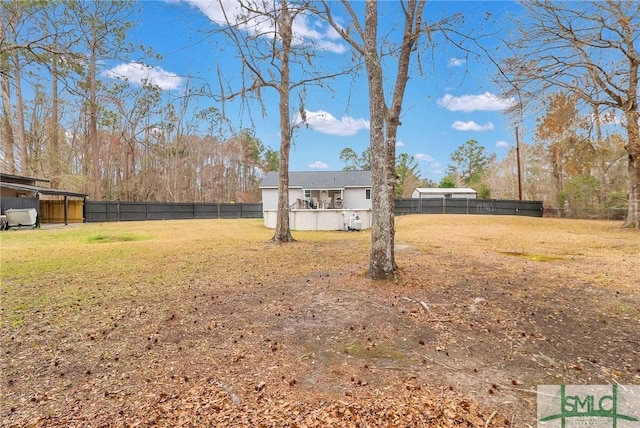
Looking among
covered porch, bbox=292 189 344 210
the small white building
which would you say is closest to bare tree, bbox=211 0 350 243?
covered porch, bbox=292 189 344 210

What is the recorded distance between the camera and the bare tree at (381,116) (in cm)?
502

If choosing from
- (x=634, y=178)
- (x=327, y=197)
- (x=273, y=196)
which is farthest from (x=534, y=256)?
(x=273, y=196)

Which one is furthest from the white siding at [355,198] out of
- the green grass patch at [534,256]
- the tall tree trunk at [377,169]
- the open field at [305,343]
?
the tall tree trunk at [377,169]

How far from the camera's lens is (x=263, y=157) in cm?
4094

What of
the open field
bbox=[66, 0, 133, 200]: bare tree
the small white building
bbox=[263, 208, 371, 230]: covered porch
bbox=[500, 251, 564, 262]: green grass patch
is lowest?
the open field

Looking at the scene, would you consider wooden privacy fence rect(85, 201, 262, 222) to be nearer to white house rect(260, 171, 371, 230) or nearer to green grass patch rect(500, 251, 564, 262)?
white house rect(260, 171, 371, 230)

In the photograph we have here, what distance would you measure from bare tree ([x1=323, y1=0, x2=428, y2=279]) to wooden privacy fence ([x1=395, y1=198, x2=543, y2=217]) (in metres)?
21.2

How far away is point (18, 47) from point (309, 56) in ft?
18.6

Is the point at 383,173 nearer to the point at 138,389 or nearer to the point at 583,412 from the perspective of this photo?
the point at 583,412

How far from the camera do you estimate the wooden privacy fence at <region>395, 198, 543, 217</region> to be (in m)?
25.8

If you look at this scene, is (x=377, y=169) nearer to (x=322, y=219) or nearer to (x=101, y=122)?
(x=322, y=219)

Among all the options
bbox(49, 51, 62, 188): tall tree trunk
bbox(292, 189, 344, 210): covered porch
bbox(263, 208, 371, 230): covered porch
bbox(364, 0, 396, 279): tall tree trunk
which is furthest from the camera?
bbox(292, 189, 344, 210): covered porch

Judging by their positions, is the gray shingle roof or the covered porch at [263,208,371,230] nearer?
the covered porch at [263,208,371,230]

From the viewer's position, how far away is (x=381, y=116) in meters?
5.10
